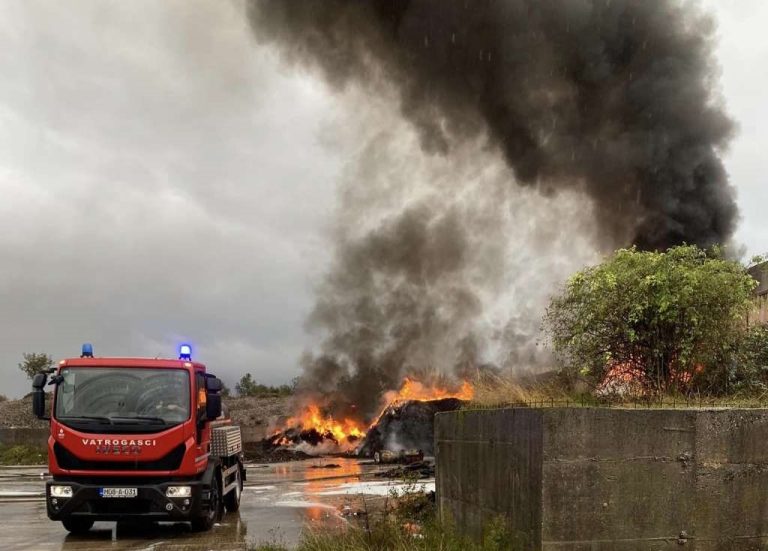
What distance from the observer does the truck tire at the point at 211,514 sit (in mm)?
10180

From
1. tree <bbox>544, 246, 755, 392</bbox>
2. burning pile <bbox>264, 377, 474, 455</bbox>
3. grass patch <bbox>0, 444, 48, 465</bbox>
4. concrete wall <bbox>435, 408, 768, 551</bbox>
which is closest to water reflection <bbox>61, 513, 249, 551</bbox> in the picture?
concrete wall <bbox>435, 408, 768, 551</bbox>

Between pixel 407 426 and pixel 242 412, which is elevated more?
pixel 407 426

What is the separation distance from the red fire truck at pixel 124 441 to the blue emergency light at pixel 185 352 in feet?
1.69

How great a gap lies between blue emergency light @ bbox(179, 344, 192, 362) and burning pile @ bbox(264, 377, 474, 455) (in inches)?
731

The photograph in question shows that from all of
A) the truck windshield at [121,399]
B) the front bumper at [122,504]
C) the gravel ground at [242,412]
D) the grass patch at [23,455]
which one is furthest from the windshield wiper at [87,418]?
the gravel ground at [242,412]

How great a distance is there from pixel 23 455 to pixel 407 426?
1519 cm

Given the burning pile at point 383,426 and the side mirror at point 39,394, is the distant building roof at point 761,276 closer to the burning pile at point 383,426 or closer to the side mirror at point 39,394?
the burning pile at point 383,426

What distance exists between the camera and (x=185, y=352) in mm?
10703

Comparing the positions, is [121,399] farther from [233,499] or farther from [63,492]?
[233,499]

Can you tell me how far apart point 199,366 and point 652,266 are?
7.82m

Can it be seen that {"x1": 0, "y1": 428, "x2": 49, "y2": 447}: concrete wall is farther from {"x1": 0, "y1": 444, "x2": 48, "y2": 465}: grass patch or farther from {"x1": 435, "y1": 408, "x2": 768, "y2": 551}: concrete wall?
{"x1": 435, "y1": 408, "x2": 768, "y2": 551}: concrete wall

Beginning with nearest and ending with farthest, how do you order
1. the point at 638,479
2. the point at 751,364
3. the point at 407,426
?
1. the point at 638,479
2. the point at 751,364
3. the point at 407,426

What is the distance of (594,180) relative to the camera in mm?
26688

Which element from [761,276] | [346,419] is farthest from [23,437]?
[761,276]
